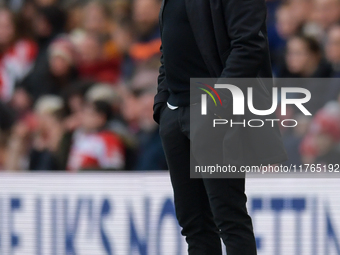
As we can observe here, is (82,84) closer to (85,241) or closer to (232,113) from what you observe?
(85,241)

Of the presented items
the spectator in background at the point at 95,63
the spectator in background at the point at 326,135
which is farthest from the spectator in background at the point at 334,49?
the spectator in background at the point at 95,63

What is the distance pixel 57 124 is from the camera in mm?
4879

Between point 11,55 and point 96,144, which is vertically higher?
point 11,55

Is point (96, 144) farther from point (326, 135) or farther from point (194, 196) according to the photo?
point (194, 196)

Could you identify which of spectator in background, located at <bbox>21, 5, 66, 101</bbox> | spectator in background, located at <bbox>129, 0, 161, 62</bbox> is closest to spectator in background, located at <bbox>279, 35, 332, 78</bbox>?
spectator in background, located at <bbox>129, 0, 161, 62</bbox>

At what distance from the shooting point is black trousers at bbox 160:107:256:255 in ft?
7.12

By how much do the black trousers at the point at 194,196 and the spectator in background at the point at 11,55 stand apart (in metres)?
3.63

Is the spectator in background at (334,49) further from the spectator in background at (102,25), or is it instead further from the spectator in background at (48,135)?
the spectator in background at (48,135)

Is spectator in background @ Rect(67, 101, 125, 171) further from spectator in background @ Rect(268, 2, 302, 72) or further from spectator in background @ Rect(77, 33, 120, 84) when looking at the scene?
spectator in background @ Rect(268, 2, 302, 72)

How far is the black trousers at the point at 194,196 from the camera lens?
2.17 m

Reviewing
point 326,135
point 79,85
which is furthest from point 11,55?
point 326,135

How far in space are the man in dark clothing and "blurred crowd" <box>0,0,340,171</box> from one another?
5.70 feet

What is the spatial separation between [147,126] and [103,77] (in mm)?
896

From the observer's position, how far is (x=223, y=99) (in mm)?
2086
